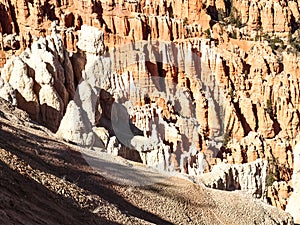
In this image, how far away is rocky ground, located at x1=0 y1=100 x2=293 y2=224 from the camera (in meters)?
7.93

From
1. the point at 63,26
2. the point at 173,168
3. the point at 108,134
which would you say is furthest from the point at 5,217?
the point at 63,26

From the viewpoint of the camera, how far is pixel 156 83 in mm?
33625

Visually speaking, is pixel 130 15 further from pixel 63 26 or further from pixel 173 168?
pixel 173 168

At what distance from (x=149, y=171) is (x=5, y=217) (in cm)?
839

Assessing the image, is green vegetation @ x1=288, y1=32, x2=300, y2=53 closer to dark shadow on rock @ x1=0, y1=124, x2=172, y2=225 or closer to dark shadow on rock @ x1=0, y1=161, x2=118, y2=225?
dark shadow on rock @ x1=0, y1=124, x2=172, y2=225

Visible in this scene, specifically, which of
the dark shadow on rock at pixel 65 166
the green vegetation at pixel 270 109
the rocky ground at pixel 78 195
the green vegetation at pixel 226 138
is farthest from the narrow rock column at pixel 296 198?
the green vegetation at pixel 270 109

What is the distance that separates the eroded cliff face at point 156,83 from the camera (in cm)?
1872

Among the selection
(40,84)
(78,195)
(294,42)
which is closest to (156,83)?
(40,84)

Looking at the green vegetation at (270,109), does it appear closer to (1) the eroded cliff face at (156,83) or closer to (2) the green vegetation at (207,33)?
(1) the eroded cliff face at (156,83)

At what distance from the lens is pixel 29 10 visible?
36406mm

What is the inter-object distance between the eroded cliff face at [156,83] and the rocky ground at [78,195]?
3.54 m

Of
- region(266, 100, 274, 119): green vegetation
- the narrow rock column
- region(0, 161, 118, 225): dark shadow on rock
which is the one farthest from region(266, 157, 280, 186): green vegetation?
region(0, 161, 118, 225): dark shadow on rock

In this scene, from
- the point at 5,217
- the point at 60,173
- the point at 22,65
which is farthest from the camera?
the point at 22,65

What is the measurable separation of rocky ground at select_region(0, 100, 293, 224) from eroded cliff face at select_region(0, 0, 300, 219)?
3.54 m
